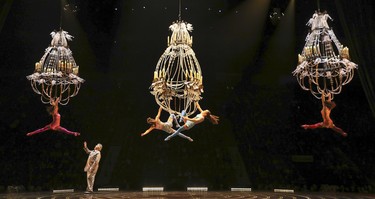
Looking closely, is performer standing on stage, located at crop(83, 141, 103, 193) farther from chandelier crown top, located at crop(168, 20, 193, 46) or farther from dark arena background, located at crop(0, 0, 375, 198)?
chandelier crown top, located at crop(168, 20, 193, 46)

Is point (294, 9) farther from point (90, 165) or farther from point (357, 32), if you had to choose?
point (90, 165)

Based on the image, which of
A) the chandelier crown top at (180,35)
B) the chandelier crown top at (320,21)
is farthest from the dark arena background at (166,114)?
the chandelier crown top at (180,35)

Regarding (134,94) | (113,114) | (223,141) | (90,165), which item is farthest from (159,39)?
(90,165)

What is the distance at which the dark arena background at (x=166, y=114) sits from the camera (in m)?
10.8

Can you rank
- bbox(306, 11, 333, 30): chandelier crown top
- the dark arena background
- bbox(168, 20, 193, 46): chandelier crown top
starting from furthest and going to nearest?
1. the dark arena background
2. bbox(168, 20, 193, 46): chandelier crown top
3. bbox(306, 11, 333, 30): chandelier crown top

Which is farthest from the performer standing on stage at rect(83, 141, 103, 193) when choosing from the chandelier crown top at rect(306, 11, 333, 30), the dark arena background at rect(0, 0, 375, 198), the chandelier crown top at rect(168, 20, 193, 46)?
the chandelier crown top at rect(306, 11, 333, 30)

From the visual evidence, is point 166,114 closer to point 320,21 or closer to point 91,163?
point 91,163

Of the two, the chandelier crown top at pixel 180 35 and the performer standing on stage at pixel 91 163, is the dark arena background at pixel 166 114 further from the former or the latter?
the chandelier crown top at pixel 180 35

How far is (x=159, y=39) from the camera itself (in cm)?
1187

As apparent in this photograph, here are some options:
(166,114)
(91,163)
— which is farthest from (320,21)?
(91,163)

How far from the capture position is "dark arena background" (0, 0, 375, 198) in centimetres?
1080

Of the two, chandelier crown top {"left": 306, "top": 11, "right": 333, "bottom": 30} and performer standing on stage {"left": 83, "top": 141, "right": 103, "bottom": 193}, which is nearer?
chandelier crown top {"left": 306, "top": 11, "right": 333, "bottom": 30}

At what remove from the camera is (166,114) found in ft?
38.8

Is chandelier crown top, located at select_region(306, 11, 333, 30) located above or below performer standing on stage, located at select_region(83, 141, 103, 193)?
above
